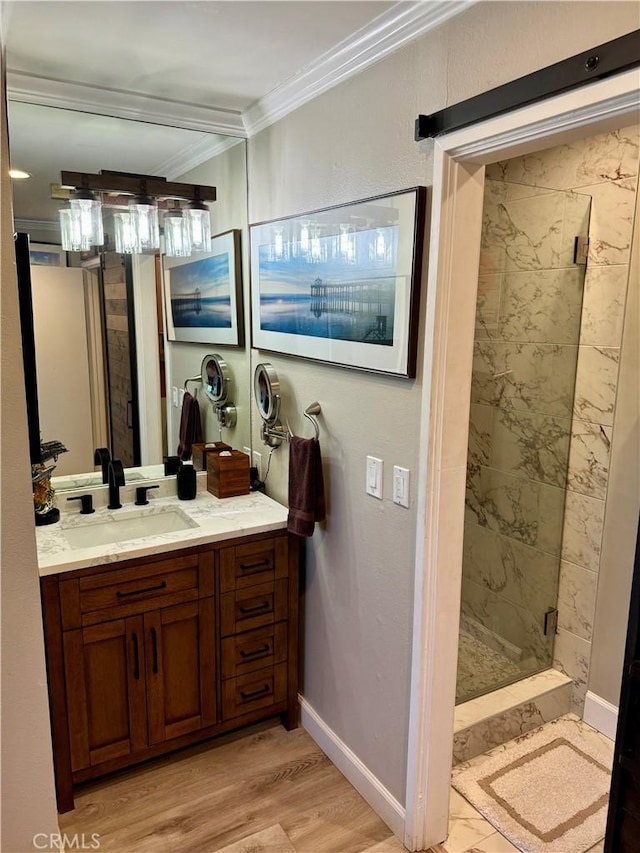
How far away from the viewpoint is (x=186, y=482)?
256 centimetres

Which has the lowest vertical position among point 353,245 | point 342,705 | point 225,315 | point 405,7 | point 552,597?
point 342,705

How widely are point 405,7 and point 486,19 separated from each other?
27 centimetres

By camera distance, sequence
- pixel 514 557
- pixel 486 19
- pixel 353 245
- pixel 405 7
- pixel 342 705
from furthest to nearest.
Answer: pixel 514 557, pixel 342 705, pixel 353 245, pixel 405 7, pixel 486 19

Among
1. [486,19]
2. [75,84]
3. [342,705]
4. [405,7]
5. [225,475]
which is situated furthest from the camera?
[225,475]

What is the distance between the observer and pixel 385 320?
185 cm

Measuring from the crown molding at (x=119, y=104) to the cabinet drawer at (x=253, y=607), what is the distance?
184cm

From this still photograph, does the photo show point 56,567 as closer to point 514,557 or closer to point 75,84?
point 75,84

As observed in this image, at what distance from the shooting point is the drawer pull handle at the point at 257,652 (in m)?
2.35

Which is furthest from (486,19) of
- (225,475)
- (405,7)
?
(225,475)

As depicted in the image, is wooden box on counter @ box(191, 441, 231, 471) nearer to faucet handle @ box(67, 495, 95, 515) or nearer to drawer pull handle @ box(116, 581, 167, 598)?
faucet handle @ box(67, 495, 95, 515)

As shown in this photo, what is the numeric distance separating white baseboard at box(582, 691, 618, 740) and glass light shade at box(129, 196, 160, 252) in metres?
2.62

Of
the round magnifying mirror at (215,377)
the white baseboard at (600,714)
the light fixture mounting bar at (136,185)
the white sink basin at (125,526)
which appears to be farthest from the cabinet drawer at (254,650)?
the light fixture mounting bar at (136,185)

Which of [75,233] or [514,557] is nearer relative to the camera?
[75,233]

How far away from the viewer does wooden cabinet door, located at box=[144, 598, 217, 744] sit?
7.08 feet
